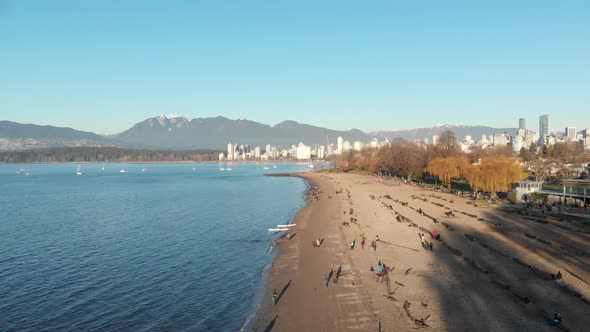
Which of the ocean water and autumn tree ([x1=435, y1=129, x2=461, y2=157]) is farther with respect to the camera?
autumn tree ([x1=435, y1=129, x2=461, y2=157])

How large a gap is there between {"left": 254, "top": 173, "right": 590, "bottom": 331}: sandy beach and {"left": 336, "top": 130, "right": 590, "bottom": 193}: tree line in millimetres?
18048

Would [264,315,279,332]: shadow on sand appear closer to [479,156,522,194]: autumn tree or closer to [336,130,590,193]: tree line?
[479,156,522,194]: autumn tree

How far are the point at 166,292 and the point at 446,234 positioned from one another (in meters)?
22.7

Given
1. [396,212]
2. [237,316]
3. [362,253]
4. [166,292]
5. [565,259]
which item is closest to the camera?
[237,316]

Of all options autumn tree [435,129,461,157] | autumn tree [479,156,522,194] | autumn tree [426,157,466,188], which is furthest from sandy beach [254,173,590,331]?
autumn tree [435,129,461,157]

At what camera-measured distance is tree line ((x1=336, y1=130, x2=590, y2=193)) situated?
2299 inches

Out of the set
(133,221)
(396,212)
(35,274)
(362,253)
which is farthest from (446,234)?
(133,221)

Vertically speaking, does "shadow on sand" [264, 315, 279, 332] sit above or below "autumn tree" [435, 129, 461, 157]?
below

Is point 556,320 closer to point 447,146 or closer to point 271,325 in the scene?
point 271,325

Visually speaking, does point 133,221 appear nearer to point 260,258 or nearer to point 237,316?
point 260,258

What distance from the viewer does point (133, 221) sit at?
48.4 m

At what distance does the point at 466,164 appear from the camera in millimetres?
71938

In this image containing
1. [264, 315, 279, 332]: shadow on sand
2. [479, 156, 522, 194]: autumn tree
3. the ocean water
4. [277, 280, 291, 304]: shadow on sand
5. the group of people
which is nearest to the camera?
[264, 315, 279, 332]: shadow on sand

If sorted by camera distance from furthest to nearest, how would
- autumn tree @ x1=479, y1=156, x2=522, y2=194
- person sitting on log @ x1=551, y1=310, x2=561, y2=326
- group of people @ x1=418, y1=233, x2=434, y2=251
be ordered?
autumn tree @ x1=479, y1=156, x2=522, y2=194
group of people @ x1=418, y1=233, x2=434, y2=251
person sitting on log @ x1=551, y1=310, x2=561, y2=326
